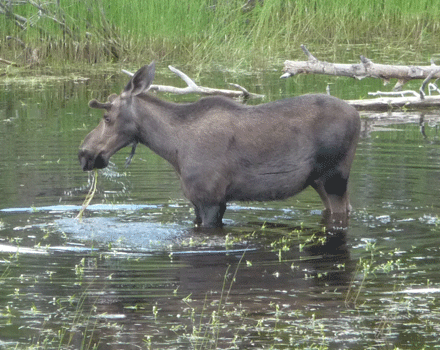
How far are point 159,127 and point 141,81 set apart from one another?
43 cm

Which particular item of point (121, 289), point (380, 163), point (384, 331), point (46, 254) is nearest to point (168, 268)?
point (121, 289)

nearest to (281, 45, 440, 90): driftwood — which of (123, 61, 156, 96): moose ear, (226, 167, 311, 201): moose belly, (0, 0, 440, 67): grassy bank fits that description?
(226, 167, 311, 201): moose belly

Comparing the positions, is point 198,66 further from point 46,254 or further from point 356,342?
point 356,342

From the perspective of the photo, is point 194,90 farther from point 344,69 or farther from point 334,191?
point 334,191

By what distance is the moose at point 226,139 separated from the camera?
26.4 ft

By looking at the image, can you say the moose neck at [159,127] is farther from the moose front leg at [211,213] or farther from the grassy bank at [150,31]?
the grassy bank at [150,31]

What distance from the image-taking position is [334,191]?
28.7 ft

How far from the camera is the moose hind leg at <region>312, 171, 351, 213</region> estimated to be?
8539mm

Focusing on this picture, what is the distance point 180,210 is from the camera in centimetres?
919

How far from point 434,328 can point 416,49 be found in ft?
52.8

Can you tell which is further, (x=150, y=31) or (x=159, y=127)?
(x=150, y=31)

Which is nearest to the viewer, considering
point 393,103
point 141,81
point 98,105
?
point 98,105

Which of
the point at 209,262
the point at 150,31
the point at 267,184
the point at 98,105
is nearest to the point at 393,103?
the point at 150,31

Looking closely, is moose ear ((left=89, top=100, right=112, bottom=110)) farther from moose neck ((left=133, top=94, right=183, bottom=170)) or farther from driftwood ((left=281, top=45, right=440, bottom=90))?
driftwood ((left=281, top=45, right=440, bottom=90))
